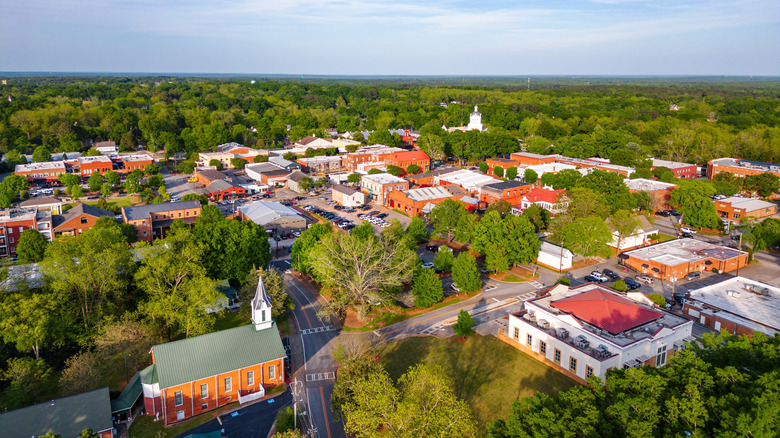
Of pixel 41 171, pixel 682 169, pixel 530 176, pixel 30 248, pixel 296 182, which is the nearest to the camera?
pixel 30 248

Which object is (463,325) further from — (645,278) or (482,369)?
(645,278)

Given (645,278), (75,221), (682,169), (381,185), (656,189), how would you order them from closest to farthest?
(645,278) → (75,221) → (656,189) → (381,185) → (682,169)

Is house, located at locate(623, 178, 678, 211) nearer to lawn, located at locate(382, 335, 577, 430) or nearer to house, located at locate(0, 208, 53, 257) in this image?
lawn, located at locate(382, 335, 577, 430)

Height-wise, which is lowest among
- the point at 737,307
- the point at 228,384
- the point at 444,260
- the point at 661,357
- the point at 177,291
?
the point at 228,384

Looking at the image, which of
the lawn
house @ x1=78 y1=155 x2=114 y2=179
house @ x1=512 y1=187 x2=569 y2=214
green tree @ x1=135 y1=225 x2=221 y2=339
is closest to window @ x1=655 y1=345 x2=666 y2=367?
the lawn

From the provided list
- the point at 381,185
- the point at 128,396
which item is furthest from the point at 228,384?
the point at 381,185

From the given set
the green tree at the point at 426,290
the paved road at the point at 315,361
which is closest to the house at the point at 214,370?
the paved road at the point at 315,361
